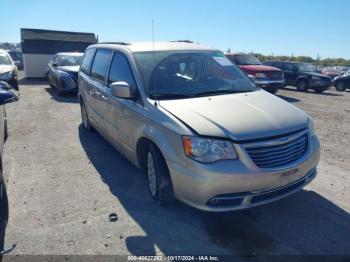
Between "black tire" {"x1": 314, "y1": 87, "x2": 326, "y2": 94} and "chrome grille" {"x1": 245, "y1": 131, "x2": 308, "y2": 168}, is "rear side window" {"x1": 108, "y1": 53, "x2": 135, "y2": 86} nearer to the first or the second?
"chrome grille" {"x1": 245, "y1": 131, "x2": 308, "y2": 168}

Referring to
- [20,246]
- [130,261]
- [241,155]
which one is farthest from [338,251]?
[20,246]

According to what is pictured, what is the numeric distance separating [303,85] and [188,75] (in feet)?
45.5

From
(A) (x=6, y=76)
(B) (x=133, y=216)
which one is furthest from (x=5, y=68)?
(B) (x=133, y=216)

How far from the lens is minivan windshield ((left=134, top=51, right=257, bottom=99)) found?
13.0 feet

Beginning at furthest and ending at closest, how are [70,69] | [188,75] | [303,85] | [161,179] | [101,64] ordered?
[303,85]
[70,69]
[101,64]
[188,75]
[161,179]

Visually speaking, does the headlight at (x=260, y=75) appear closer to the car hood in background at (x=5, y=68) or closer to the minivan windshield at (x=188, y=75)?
the minivan windshield at (x=188, y=75)

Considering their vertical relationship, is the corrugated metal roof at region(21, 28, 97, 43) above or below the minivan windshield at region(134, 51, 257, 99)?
above

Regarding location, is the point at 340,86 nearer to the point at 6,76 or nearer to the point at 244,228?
the point at 6,76

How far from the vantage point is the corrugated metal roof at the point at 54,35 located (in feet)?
65.8

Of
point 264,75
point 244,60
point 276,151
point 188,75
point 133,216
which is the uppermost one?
point 244,60

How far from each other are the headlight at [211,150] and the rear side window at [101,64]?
8.76ft

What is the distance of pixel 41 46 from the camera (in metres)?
19.8

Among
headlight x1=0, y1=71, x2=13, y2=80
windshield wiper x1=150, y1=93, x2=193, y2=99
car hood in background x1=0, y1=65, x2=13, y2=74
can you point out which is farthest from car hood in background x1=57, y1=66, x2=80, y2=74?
windshield wiper x1=150, y1=93, x2=193, y2=99

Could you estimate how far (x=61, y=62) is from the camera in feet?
43.8
